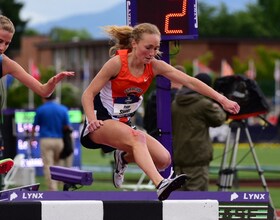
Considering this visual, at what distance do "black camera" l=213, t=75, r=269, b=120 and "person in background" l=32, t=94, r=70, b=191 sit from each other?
20.1 feet

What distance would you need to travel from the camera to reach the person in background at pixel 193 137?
15000 mm

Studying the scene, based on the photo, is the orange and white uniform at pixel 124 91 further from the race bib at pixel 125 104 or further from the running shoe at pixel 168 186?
the running shoe at pixel 168 186

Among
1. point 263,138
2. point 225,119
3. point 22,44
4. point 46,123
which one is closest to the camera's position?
point 225,119

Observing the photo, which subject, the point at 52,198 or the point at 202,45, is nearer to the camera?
the point at 52,198

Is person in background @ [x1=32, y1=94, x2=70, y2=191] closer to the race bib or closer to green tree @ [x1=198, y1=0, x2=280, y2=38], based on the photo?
the race bib

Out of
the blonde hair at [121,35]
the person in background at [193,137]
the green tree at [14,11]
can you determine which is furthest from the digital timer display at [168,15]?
the green tree at [14,11]

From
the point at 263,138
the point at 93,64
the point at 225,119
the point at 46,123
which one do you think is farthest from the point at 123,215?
the point at 93,64

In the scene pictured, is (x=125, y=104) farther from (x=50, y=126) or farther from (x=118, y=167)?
(x=50, y=126)

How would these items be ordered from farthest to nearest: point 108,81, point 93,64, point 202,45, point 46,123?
point 93,64, point 202,45, point 46,123, point 108,81

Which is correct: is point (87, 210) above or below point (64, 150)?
above

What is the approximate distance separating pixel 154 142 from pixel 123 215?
1.53 m

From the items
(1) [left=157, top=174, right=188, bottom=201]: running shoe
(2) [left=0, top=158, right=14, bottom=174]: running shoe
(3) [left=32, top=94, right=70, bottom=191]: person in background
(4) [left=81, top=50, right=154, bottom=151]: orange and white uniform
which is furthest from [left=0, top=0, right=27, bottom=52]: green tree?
(1) [left=157, top=174, right=188, bottom=201]: running shoe

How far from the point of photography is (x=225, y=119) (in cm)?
1502

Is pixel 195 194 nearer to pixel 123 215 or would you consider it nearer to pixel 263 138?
pixel 123 215
